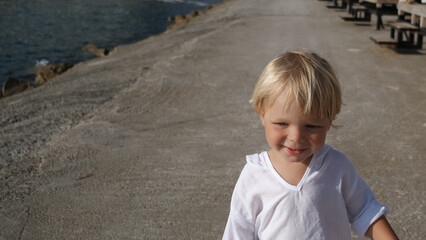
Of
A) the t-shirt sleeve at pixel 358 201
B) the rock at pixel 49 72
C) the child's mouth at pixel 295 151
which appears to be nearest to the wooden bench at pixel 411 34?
the rock at pixel 49 72

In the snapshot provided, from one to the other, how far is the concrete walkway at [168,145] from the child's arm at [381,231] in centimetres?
154

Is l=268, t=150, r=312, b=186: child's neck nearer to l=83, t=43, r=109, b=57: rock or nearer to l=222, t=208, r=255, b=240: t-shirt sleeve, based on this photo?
l=222, t=208, r=255, b=240: t-shirt sleeve

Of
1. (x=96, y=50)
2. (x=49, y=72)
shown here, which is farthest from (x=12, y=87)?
(x=96, y=50)

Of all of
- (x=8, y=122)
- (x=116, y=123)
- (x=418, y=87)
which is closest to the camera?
(x=116, y=123)

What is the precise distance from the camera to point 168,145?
5.06 metres

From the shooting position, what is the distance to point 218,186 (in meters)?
4.12

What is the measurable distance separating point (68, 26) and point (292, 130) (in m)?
26.4

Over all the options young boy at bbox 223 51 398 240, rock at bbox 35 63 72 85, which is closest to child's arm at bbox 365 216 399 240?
young boy at bbox 223 51 398 240

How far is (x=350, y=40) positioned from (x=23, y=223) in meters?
8.62

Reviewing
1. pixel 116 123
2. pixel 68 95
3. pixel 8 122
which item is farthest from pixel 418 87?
pixel 8 122

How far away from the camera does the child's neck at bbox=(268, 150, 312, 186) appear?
195 centimetres

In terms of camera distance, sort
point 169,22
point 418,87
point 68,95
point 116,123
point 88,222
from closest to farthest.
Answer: point 88,222 < point 116,123 < point 418,87 < point 68,95 < point 169,22

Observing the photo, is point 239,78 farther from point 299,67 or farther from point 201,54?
point 299,67

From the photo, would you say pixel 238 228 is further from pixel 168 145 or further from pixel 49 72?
pixel 49 72
